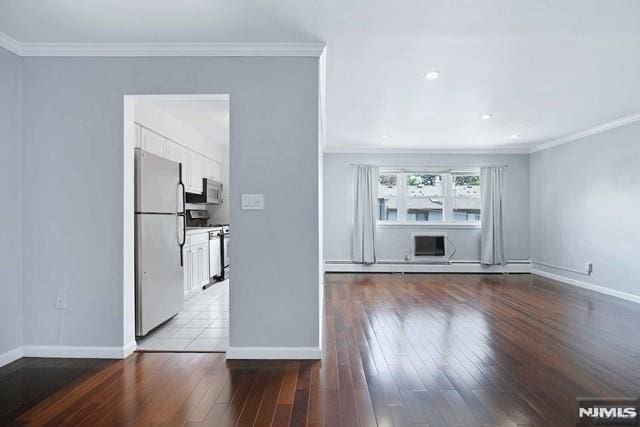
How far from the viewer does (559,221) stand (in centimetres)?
602

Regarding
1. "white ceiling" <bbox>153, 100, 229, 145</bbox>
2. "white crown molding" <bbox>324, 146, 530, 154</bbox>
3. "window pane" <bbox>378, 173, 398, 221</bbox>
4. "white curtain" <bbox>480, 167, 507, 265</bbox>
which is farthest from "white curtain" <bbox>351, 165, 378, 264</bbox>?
"white ceiling" <bbox>153, 100, 229, 145</bbox>

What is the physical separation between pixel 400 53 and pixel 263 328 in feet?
8.32

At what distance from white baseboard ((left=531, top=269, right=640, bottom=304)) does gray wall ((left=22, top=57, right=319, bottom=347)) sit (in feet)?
15.5

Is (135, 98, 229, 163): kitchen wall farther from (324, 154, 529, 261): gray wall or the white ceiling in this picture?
(324, 154, 529, 261): gray wall


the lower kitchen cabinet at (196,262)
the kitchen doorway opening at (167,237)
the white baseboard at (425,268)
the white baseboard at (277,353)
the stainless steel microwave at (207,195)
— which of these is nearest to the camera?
the white baseboard at (277,353)

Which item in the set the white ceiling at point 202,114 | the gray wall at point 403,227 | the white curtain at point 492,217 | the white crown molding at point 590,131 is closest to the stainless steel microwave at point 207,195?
the white ceiling at point 202,114

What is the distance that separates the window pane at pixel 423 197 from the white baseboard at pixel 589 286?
7.18ft

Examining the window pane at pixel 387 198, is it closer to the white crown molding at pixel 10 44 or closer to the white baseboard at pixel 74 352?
the white baseboard at pixel 74 352

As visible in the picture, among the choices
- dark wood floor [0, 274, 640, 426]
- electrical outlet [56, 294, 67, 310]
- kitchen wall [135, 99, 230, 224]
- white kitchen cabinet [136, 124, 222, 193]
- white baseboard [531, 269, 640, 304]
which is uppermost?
kitchen wall [135, 99, 230, 224]

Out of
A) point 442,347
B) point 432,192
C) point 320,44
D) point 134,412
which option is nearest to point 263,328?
point 134,412

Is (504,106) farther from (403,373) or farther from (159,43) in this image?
(159,43)

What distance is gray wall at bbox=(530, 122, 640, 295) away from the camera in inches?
184

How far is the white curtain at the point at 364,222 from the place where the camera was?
6.81 metres

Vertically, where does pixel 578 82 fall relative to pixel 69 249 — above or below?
above
